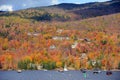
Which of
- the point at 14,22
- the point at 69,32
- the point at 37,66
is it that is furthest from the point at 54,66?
the point at 14,22

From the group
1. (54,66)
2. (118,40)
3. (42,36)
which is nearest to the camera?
(54,66)

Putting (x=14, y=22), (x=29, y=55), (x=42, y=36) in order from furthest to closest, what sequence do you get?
(x=14, y=22)
(x=42, y=36)
(x=29, y=55)

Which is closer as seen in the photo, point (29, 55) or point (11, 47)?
point (29, 55)

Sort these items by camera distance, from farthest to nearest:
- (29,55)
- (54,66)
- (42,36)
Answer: (42,36), (29,55), (54,66)

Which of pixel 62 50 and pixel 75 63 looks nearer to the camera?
pixel 75 63

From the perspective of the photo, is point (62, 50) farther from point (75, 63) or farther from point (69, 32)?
point (69, 32)

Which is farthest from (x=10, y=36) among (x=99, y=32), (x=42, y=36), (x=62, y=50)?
(x=99, y=32)

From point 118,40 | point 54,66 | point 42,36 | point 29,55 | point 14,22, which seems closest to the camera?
point 54,66

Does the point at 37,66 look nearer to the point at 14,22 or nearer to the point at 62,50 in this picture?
the point at 62,50
